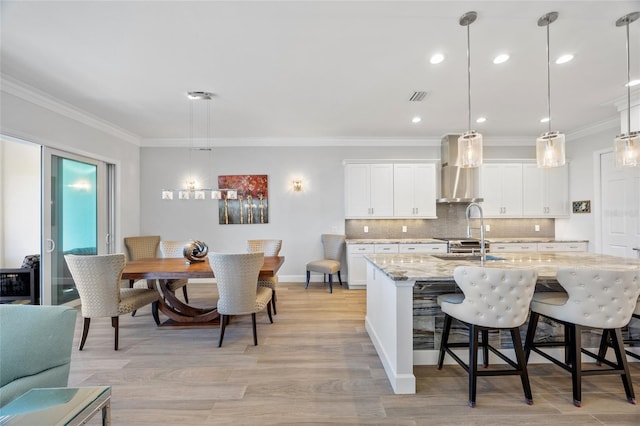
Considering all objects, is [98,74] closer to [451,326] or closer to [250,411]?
[250,411]

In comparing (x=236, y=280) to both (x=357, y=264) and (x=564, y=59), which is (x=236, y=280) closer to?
(x=357, y=264)

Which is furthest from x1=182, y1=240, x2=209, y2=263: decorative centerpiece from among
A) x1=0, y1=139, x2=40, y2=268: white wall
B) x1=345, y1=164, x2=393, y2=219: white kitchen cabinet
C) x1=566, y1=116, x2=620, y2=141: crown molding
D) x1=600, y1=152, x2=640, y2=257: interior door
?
x1=566, y1=116, x2=620, y2=141: crown molding

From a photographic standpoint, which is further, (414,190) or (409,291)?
(414,190)

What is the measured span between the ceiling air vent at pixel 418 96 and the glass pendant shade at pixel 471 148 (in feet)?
4.41

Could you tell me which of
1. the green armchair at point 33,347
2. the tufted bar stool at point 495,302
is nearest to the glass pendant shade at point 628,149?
the tufted bar stool at point 495,302

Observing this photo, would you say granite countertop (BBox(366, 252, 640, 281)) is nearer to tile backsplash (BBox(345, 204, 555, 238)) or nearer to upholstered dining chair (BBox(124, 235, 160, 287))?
tile backsplash (BBox(345, 204, 555, 238))

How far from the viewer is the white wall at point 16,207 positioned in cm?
457

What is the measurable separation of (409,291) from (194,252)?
2.66 metres

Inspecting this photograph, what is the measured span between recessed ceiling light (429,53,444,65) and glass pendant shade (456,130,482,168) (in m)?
0.85

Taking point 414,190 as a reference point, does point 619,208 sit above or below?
below

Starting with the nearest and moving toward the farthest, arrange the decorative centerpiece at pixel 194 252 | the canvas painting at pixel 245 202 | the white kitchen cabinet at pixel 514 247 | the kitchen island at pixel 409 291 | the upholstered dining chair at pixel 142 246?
the kitchen island at pixel 409 291 → the decorative centerpiece at pixel 194 252 → the upholstered dining chair at pixel 142 246 → the white kitchen cabinet at pixel 514 247 → the canvas painting at pixel 245 202

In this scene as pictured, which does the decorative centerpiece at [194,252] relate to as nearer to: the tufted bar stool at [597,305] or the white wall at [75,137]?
the white wall at [75,137]

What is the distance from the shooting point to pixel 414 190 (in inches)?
215

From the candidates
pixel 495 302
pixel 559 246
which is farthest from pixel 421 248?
pixel 495 302
